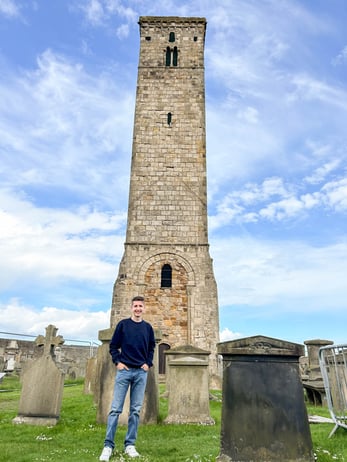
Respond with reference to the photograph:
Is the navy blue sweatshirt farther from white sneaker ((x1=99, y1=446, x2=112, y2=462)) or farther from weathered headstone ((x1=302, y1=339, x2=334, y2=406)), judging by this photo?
weathered headstone ((x1=302, y1=339, x2=334, y2=406))

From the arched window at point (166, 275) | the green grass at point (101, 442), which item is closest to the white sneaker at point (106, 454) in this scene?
the green grass at point (101, 442)

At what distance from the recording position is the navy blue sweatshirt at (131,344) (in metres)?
4.67

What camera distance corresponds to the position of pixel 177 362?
24.5 feet

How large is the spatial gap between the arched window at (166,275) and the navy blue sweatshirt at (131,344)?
13165 millimetres

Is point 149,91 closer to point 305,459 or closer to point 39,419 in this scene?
point 39,419

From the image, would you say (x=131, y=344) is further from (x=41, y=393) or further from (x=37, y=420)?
(x=37, y=420)

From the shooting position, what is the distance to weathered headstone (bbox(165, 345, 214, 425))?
7086 mm

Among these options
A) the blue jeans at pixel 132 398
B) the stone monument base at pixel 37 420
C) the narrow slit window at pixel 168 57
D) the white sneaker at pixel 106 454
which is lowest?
the white sneaker at pixel 106 454

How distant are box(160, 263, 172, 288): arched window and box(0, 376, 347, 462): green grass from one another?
10.4 meters

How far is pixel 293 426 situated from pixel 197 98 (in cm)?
1961

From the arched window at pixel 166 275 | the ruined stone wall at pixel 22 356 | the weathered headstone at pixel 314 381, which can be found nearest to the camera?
the weathered headstone at pixel 314 381

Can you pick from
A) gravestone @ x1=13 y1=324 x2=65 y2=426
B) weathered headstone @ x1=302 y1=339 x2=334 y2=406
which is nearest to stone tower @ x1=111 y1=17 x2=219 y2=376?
weathered headstone @ x1=302 y1=339 x2=334 y2=406

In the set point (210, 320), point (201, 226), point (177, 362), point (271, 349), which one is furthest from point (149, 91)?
point (271, 349)

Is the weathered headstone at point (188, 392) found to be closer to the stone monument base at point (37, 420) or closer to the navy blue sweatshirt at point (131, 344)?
the stone monument base at point (37, 420)
